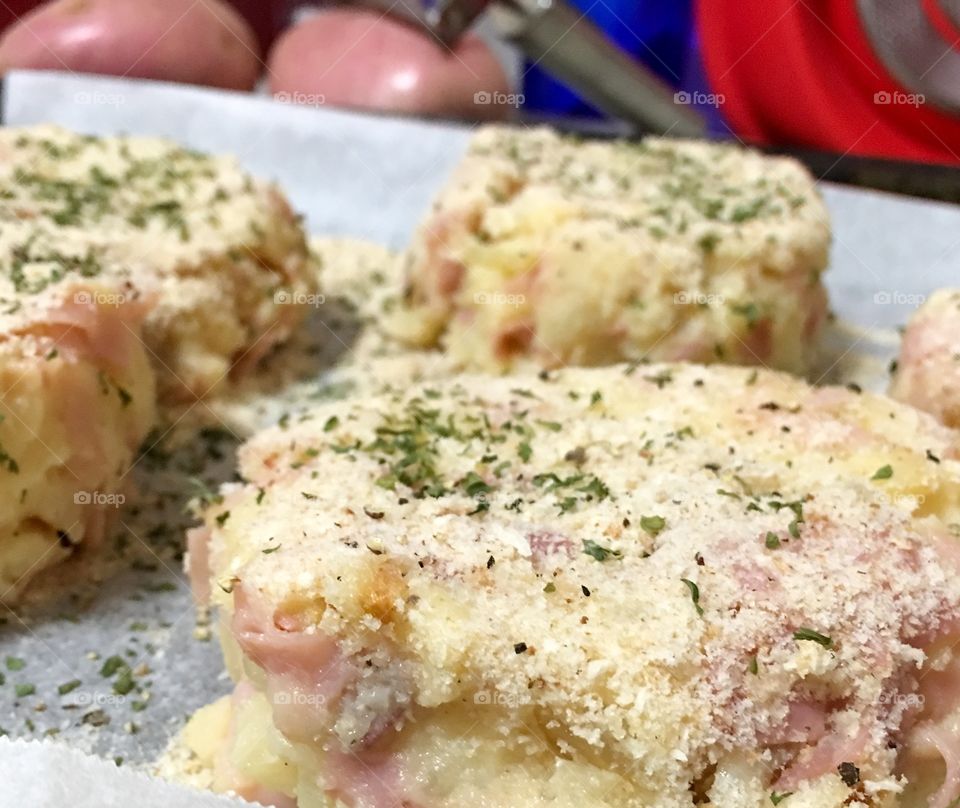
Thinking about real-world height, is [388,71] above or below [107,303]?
below

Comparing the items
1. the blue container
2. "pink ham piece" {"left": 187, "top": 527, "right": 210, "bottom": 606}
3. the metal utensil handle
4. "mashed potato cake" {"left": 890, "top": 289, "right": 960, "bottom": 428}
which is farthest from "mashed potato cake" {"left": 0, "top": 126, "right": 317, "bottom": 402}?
the blue container

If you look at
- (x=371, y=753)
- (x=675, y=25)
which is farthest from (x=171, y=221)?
(x=675, y=25)

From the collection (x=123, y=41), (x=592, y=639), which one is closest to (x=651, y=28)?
(x=123, y=41)

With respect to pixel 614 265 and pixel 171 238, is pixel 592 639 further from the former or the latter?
pixel 171 238

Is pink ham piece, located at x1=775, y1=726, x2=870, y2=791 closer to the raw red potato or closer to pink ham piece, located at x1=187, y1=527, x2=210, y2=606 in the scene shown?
pink ham piece, located at x1=187, y1=527, x2=210, y2=606

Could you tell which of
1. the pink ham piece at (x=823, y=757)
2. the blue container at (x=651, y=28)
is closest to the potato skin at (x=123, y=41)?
the blue container at (x=651, y=28)
